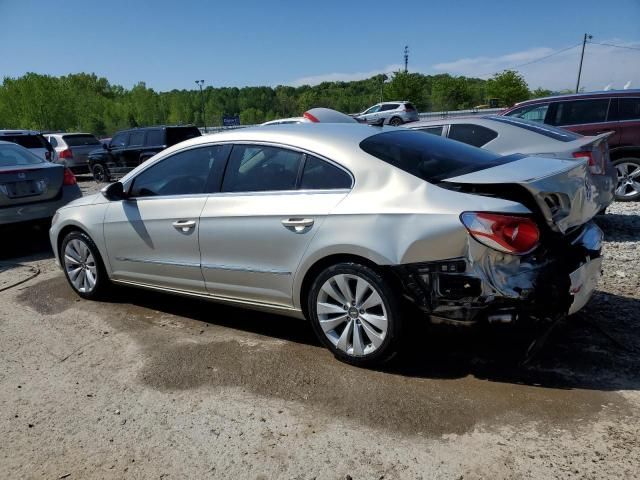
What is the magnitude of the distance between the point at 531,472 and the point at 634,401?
95 cm

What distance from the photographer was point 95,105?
69.8m

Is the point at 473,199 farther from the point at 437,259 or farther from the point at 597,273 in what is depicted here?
the point at 597,273

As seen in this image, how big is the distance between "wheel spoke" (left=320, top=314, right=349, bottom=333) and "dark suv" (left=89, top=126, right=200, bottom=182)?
41.0 ft

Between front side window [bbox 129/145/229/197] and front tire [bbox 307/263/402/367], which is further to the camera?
front side window [bbox 129/145/229/197]

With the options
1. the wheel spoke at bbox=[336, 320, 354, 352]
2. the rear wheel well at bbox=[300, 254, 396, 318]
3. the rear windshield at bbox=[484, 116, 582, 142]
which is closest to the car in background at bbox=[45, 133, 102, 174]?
the rear windshield at bbox=[484, 116, 582, 142]

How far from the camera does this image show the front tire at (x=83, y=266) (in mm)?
4836

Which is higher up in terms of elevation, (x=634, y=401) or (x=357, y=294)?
(x=357, y=294)

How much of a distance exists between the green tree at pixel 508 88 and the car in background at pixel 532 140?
70.8 metres

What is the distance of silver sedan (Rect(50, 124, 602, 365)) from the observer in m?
2.82

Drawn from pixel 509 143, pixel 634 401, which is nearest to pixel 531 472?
pixel 634 401

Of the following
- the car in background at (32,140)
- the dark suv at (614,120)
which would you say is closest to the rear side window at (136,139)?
the car in background at (32,140)

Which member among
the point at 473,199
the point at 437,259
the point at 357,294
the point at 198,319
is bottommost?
the point at 198,319

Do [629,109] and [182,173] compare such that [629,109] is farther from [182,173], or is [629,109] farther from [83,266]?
[83,266]

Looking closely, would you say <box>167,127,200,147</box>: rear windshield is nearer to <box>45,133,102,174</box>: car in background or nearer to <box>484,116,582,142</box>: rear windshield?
<box>45,133,102,174</box>: car in background
